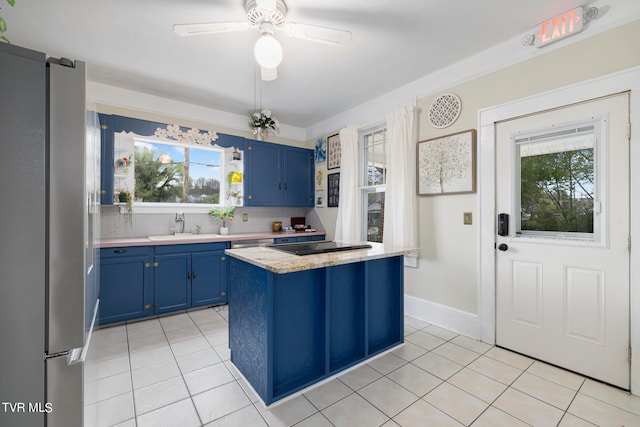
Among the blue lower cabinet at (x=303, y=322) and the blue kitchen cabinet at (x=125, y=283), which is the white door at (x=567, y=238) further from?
the blue kitchen cabinet at (x=125, y=283)

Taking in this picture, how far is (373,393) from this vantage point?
1898 millimetres

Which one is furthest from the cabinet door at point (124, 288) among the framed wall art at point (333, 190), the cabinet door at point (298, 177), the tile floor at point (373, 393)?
the framed wall art at point (333, 190)

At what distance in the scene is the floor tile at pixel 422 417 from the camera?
161 centimetres

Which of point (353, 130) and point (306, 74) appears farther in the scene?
point (353, 130)

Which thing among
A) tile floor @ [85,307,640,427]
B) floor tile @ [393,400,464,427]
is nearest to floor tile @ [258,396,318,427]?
tile floor @ [85,307,640,427]

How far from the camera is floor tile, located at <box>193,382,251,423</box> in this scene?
1695 millimetres

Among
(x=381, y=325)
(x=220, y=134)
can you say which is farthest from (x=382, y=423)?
(x=220, y=134)

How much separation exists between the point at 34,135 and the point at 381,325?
8.21ft

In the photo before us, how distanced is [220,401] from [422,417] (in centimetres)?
129

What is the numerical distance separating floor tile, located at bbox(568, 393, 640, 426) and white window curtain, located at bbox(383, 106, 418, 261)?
175cm

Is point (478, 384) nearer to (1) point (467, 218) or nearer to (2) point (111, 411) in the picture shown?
(1) point (467, 218)

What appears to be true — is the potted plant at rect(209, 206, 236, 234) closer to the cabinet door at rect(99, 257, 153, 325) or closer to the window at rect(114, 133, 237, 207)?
the window at rect(114, 133, 237, 207)

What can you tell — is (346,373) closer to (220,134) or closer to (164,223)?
(164,223)

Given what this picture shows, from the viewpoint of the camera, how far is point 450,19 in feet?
7.24
